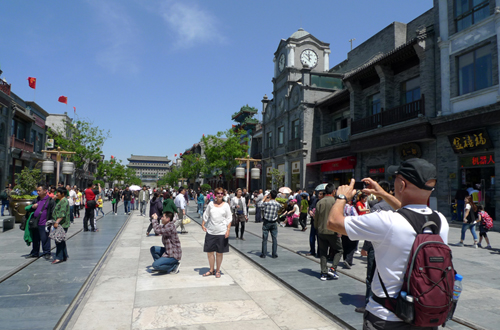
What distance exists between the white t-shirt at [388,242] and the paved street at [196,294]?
8.56ft

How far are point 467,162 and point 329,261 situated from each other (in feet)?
32.6

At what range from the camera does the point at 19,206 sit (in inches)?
622

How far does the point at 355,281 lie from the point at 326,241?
0.93 metres

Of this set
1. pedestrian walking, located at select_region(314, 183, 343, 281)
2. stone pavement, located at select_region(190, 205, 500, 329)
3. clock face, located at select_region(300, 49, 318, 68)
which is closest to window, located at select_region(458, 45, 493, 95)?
stone pavement, located at select_region(190, 205, 500, 329)

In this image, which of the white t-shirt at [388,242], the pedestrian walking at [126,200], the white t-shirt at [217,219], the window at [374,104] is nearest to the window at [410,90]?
the window at [374,104]

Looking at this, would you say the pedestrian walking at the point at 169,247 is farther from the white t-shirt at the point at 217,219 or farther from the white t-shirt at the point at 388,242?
the white t-shirt at the point at 388,242

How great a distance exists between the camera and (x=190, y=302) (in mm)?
5414

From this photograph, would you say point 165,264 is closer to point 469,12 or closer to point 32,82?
point 469,12

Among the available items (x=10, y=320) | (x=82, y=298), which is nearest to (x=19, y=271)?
(x=82, y=298)

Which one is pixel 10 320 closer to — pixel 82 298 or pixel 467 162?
pixel 82 298

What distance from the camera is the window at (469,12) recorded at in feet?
46.8

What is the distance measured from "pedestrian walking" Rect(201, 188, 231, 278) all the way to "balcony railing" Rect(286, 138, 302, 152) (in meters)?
21.3

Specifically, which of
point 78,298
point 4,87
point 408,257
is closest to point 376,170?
point 78,298

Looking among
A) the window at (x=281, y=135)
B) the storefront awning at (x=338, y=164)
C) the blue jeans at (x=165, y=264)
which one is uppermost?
the window at (x=281, y=135)
